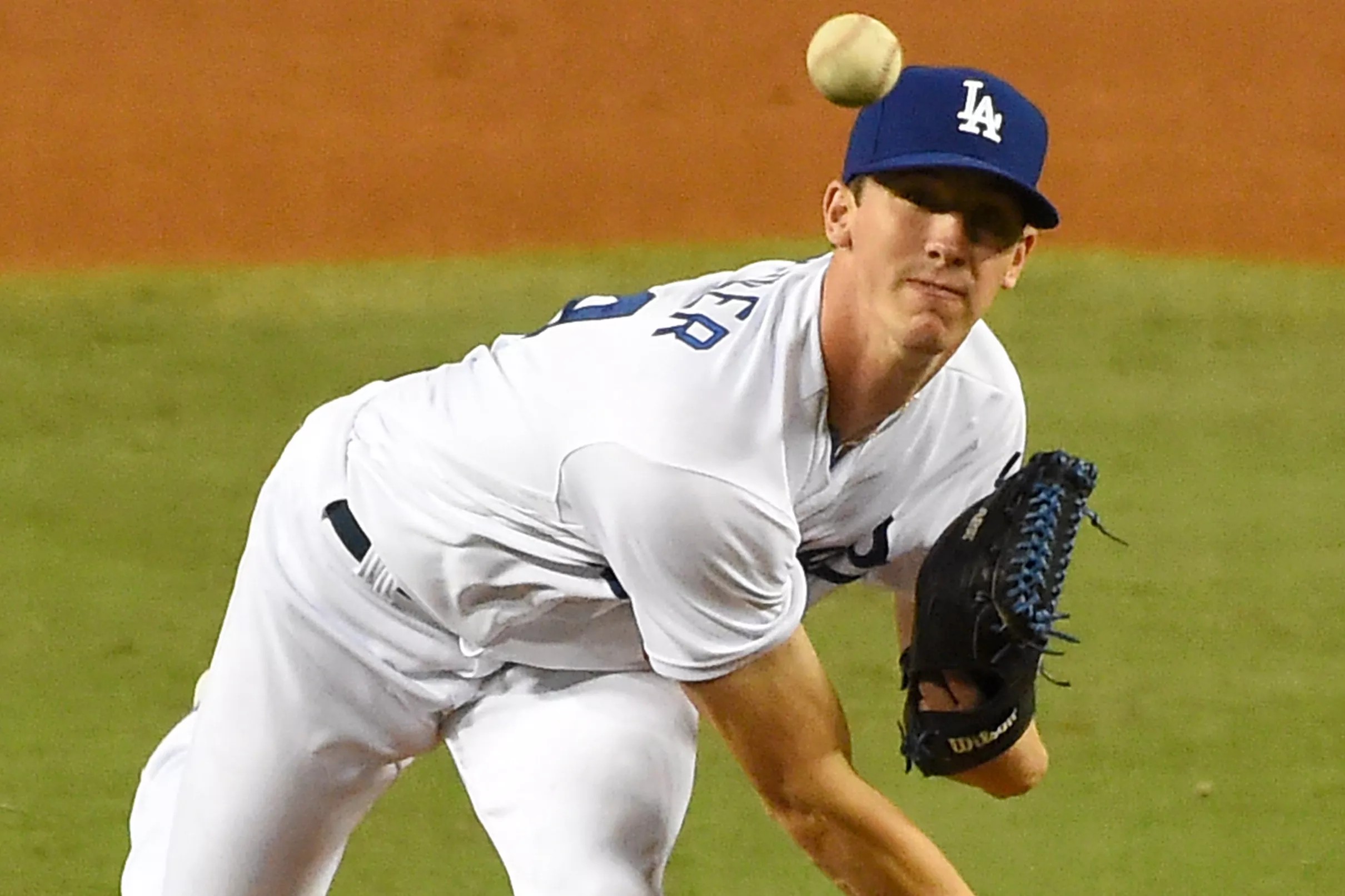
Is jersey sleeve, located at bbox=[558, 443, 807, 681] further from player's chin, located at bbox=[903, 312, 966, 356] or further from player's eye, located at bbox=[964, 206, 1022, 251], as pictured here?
player's eye, located at bbox=[964, 206, 1022, 251]

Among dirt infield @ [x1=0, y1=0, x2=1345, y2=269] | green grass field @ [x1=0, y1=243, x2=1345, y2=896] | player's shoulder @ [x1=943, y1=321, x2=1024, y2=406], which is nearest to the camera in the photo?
player's shoulder @ [x1=943, y1=321, x2=1024, y2=406]

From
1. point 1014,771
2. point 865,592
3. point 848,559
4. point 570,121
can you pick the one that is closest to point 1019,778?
point 1014,771

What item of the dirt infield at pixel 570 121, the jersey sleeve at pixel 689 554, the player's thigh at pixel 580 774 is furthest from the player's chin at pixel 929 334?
the dirt infield at pixel 570 121

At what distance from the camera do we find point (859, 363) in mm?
2166

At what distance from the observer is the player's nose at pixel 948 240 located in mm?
2096

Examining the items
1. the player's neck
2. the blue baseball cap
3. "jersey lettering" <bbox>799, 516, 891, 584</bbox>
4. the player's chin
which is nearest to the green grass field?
"jersey lettering" <bbox>799, 516, 891, 584</bbox>

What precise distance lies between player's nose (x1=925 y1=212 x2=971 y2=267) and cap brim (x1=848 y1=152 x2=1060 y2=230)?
0.06 meters

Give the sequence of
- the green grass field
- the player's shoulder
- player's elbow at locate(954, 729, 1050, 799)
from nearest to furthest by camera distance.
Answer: the player's shoulder
player's elbow at locate(954, 729, 1050, 799)
the green grass field

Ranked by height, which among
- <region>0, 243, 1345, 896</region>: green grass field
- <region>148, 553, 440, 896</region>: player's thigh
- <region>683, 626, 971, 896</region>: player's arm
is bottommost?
<region>0, 243, 1345, 896</region>: green grass field

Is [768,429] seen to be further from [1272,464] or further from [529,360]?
[1272,464]

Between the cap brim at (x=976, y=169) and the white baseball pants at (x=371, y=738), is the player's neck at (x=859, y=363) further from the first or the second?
the white baseball pants at (x=371, y=738)

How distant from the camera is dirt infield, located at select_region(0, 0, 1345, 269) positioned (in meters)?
6.14

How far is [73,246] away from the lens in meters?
5.98

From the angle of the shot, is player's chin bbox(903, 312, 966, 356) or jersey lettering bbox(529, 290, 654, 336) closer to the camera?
player's chin bbox(903, 312, 966, 356)
